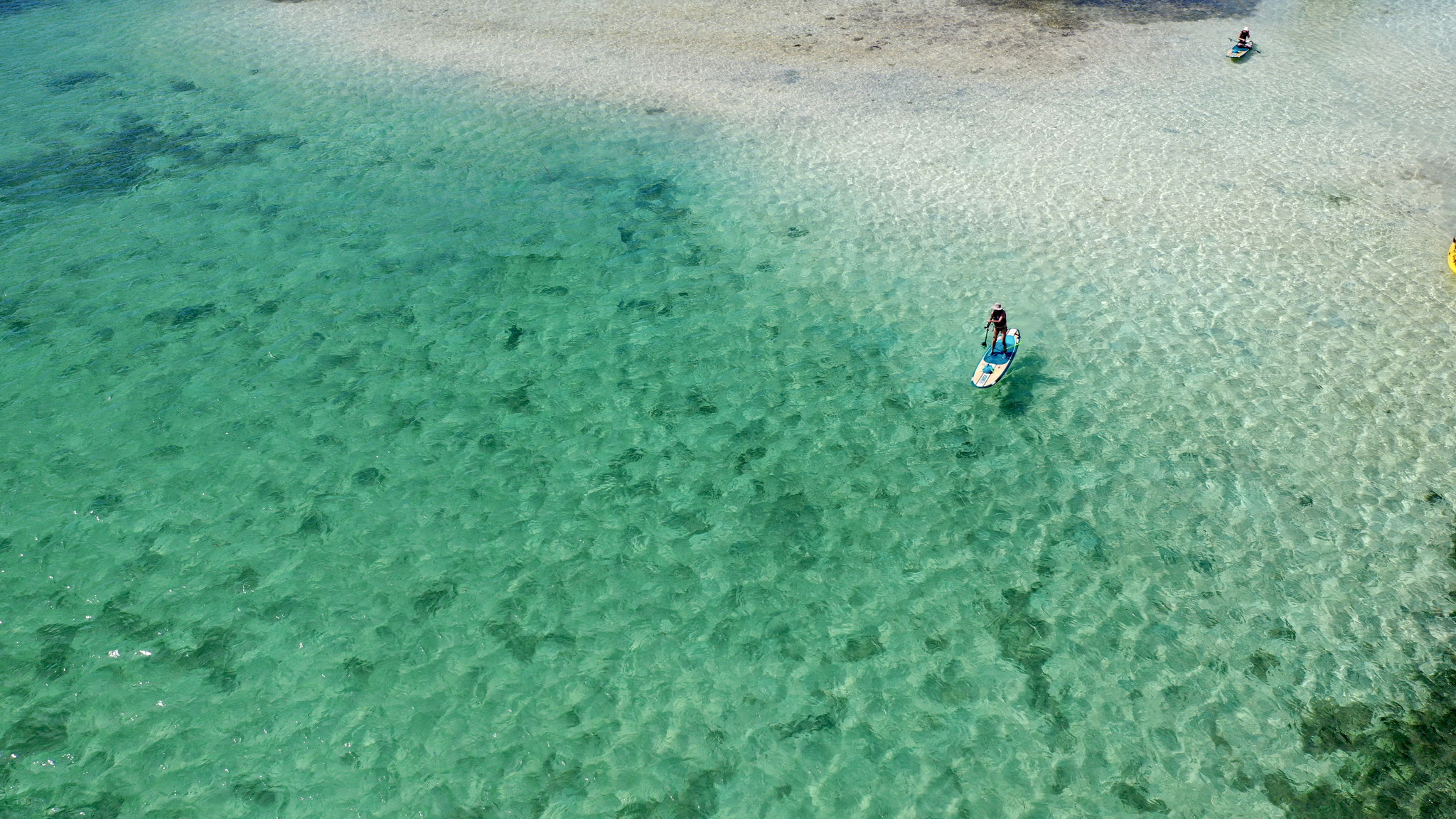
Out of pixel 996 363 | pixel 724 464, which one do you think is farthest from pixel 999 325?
pixel 724 464

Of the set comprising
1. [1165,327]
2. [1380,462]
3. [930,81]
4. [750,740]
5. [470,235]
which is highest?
[930,81]

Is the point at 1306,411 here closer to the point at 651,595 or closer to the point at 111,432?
the point at 651,595

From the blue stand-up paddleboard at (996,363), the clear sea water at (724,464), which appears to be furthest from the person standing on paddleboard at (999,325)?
the clear sea water at (724,464)

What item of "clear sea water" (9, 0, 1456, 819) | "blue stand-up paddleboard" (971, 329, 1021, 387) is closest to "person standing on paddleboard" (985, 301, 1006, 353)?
"blue stand-up paddleboard" (971, 329, 1021, 387)

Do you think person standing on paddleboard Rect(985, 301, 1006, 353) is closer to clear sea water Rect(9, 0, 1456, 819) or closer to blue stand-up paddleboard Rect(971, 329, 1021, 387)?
blue stand-up paddleboard Rect(971, 329, 1021, 387)

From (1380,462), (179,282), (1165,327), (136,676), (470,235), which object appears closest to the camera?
(136,676)

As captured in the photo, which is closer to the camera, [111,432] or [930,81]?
[111,432]

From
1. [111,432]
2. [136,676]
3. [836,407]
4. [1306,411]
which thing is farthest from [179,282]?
[1306,411]

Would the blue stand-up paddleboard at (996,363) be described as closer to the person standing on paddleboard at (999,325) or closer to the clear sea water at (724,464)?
the person standing on paddleboard at (999,325)
